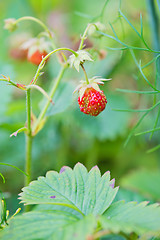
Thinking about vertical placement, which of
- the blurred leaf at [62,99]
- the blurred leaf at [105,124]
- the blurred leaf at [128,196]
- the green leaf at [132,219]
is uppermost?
the blurred leaf at [105,124]

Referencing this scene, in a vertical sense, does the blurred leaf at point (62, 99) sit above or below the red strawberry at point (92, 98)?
above

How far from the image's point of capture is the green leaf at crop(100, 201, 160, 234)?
531 mm

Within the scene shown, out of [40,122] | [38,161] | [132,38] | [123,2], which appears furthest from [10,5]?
[40,122]

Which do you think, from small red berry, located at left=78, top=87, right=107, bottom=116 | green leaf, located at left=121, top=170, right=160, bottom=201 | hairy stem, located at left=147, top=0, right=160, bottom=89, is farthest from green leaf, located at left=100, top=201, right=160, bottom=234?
green leaf, located at left=121, top=170, right=160, bottom=201

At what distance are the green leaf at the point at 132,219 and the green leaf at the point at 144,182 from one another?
0.60m

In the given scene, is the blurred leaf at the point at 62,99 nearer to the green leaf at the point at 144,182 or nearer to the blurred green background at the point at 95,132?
the blurred green background at the point at 95,132

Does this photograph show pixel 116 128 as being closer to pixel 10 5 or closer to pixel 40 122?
pixel 40 122

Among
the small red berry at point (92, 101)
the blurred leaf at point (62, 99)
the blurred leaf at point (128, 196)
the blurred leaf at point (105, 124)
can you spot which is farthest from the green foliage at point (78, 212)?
the blurred leaf at point (105, 124)

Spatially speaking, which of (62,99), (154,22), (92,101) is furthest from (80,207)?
(154,22)

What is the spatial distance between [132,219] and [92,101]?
0.86 feet

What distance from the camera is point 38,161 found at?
1.55 meters

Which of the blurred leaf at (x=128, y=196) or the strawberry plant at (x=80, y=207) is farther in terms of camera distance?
the blurred leaf at (x=128, y=196)

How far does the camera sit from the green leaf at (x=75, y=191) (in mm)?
656

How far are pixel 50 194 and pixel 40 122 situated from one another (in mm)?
269
